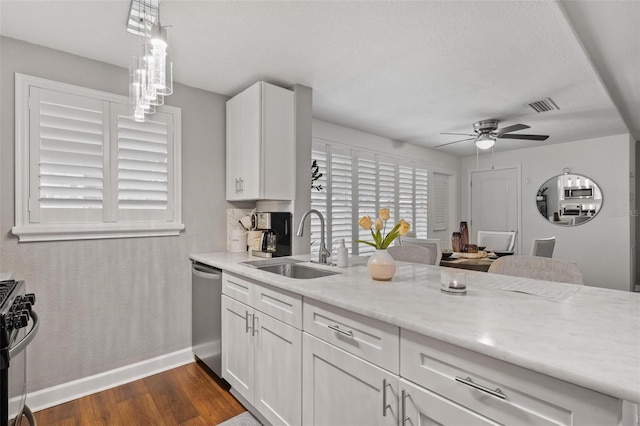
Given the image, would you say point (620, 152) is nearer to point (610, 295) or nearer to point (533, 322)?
point (610, 295)

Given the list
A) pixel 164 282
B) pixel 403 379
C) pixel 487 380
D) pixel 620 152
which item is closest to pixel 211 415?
pixel 164 282

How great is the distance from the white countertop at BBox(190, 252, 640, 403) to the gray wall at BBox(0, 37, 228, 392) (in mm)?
1269

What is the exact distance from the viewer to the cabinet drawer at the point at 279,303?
1.55 meters

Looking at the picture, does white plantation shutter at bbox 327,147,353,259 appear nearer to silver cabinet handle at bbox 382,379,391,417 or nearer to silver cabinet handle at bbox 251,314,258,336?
silver cabinet handle at bbox 251,314,258,336

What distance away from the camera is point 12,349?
1169 millimetres

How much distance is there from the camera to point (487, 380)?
89 cm

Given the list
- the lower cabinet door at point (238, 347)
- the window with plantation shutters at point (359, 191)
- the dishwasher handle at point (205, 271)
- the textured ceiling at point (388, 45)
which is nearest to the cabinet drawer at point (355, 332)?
the lower cabinet door at point (238, 347)

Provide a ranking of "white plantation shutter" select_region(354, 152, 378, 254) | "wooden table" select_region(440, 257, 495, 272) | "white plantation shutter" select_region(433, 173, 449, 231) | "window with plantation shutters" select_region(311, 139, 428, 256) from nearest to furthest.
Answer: "wooden table" select_region(440, 257, 495, 272) → "window with plantation shutters" select_region(311, 139, 428, 256) → "white plantation shutter" select_region(354, 152, 378, 254) → "white plantation shutter" select_region(433, 173, 449, 231)

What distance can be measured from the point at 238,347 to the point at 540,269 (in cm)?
179

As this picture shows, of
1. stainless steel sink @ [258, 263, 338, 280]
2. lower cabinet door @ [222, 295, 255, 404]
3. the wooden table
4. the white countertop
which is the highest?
the white countertop

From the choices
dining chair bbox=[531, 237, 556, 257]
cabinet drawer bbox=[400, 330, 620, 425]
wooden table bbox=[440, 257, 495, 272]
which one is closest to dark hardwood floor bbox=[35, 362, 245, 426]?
cabinet drawer bbox=[400, 330, 620, 425]

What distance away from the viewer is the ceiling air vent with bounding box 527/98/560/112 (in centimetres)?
316

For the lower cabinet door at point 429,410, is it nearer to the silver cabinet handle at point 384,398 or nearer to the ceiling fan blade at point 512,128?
the silver cabinet handle at point 384,398

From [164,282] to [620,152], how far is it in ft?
19.5
